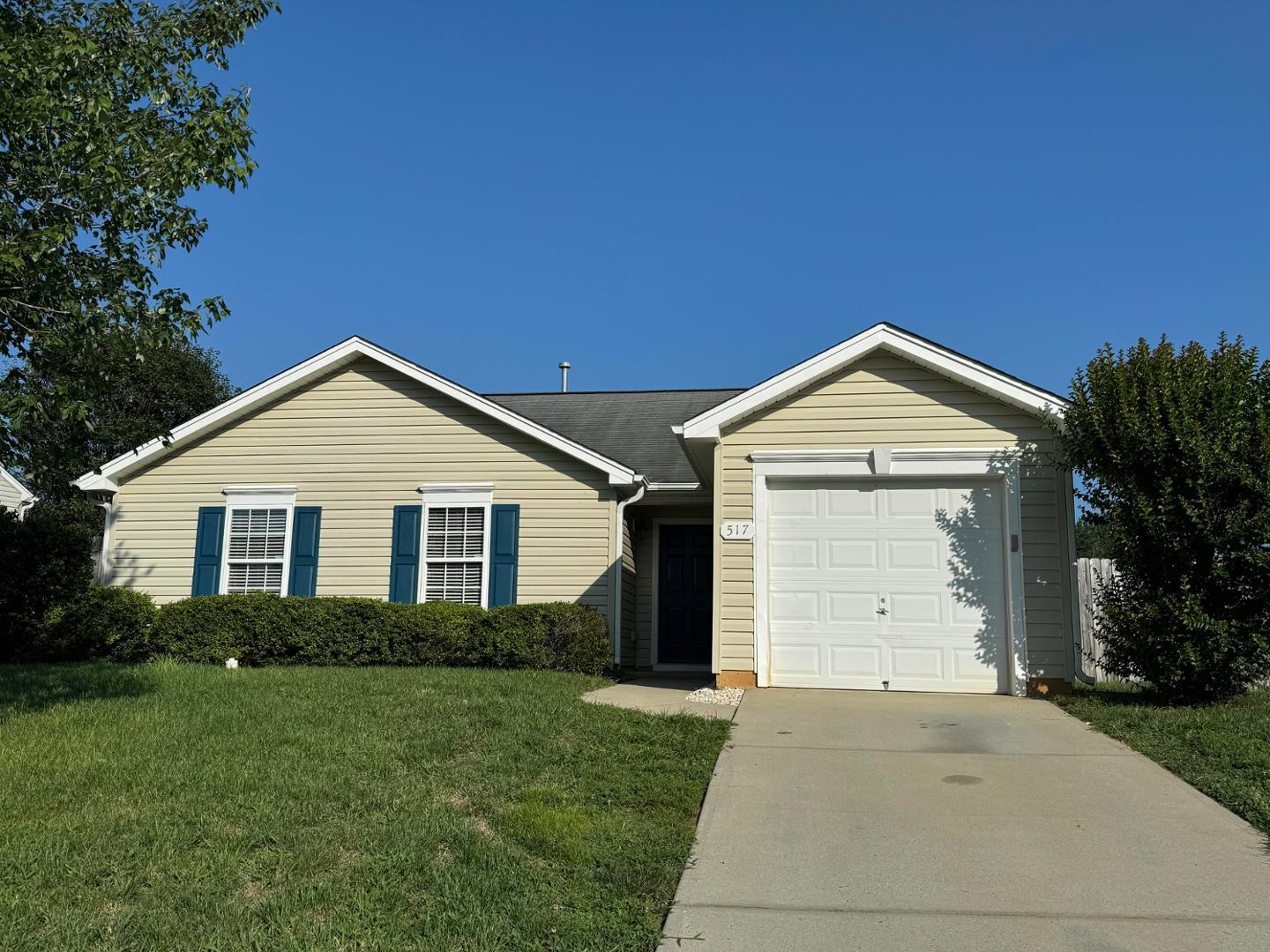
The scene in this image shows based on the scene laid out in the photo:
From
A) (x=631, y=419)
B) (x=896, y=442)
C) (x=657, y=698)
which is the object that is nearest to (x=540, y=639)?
(x=657, y=698)

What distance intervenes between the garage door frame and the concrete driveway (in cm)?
229

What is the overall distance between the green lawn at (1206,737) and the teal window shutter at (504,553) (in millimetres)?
7147

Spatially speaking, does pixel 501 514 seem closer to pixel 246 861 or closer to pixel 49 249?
pixel 49 249

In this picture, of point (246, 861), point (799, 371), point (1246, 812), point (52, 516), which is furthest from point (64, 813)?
point (52, 516)

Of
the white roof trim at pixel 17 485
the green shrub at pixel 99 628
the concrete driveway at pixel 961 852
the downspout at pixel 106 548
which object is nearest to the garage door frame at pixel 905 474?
the concrete driveway at pixel 961 852

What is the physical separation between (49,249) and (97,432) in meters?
1.50

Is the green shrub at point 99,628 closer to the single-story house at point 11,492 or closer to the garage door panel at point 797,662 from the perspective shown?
the garage door panel at point 797,662

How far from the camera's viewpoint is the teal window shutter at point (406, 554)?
13539 millimetres

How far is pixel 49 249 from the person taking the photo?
22.2ft

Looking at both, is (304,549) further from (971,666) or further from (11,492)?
(11,492)

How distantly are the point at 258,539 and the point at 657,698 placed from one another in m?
7.42

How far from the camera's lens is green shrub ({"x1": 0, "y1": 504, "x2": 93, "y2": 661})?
11969 mm

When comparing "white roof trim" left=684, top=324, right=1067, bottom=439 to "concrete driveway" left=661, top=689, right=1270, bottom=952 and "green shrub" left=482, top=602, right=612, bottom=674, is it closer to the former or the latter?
"green shrub" left=482, top=602, right=612, bottom=674

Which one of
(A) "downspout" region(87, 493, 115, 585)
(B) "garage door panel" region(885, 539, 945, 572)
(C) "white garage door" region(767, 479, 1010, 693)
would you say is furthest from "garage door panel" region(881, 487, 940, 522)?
(A) "downspout" region(87, 493, 115, 585)
